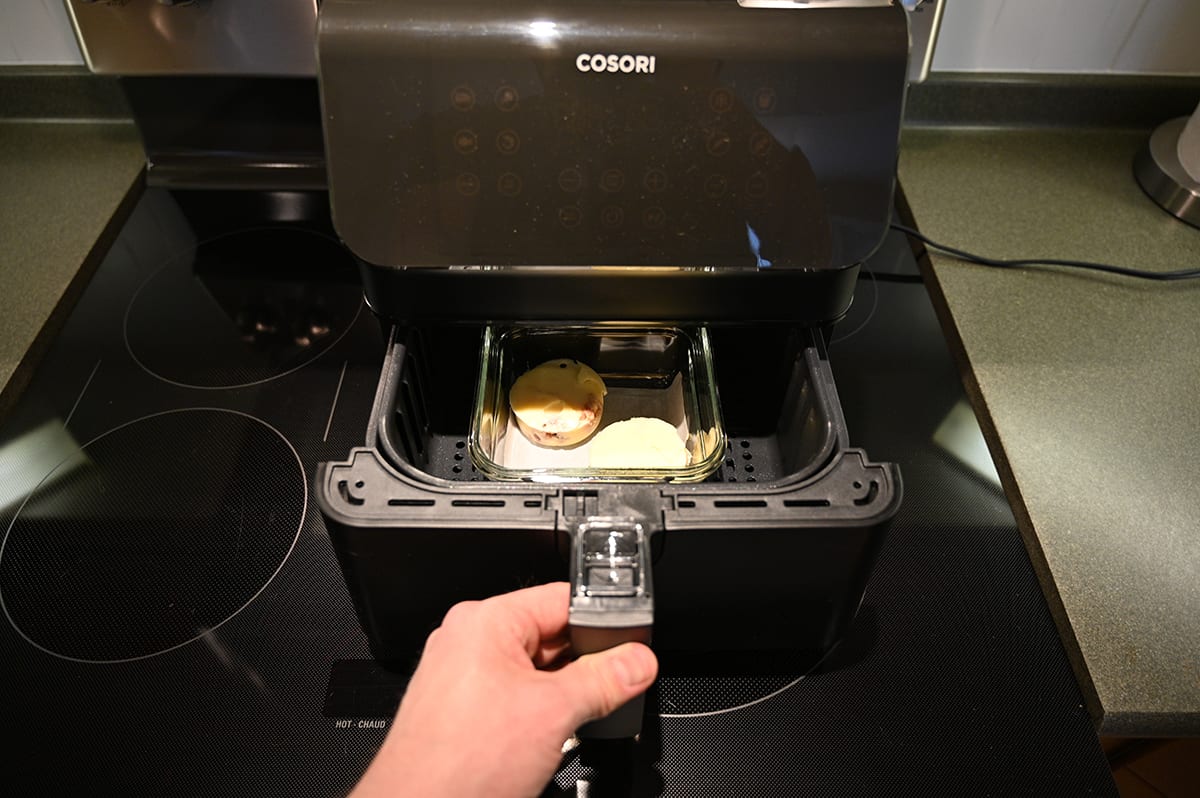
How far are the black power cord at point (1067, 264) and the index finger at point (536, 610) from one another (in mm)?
618

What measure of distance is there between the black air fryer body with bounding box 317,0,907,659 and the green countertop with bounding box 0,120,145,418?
0.47m

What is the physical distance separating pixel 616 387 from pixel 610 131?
23 centimetres

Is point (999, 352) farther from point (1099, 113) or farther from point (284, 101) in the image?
point (284, 101)

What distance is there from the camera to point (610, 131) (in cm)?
49

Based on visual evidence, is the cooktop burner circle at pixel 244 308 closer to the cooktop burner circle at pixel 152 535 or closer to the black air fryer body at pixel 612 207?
the cooktop burner circle at pixel 152 535

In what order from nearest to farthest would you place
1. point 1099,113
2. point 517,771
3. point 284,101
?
point 517,771, point 284,101, point 1099,113

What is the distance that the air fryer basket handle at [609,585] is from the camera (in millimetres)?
429

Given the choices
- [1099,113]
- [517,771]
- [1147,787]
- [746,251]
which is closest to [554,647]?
[517,771]

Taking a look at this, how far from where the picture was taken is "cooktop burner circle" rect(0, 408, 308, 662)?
616 mm

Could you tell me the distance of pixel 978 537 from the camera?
2.20ft

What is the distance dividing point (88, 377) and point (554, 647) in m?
0.56

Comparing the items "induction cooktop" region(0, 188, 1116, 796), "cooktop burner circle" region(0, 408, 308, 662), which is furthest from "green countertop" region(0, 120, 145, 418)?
"cooktop burner circle" region(0, 408, 308, 662)

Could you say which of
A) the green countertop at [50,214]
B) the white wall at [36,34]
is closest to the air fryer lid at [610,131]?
the green countertop at [50,214]

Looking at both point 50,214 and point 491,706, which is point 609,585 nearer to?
point 491,706
